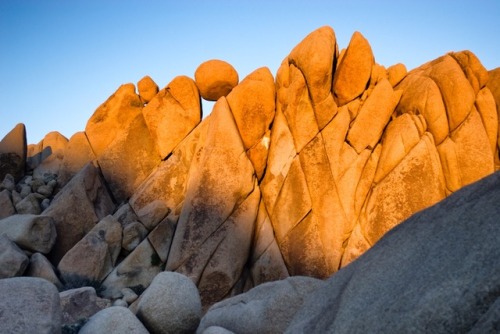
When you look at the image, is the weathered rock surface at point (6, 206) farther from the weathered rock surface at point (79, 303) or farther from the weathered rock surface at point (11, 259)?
the weathered rock surface at point (79, 303)

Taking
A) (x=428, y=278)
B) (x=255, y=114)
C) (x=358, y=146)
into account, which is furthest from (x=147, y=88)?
(x=428, y=278)

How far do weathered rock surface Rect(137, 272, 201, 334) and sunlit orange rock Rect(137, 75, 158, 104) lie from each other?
19228 mm

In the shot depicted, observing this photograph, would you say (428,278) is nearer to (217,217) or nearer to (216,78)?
(217,217)

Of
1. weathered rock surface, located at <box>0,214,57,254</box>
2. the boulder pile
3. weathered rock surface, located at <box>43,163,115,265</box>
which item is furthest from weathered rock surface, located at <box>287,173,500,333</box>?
weathered rock surface, located at <box>43,163,115,265</box>

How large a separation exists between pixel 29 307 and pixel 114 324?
5.95ft

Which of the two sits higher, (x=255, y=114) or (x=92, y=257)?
(x=255, y=114)

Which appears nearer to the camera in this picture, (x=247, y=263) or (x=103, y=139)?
(x=247, y=263)

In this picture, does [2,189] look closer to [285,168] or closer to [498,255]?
[285,168]

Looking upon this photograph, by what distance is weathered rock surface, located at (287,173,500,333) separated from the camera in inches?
168

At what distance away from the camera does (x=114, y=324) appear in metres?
9.52

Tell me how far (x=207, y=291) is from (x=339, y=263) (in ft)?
22.2

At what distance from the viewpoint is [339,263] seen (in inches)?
861

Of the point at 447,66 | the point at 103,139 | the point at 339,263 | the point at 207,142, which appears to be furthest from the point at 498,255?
the point at 103,139

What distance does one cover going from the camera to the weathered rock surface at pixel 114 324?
9.45 metres
